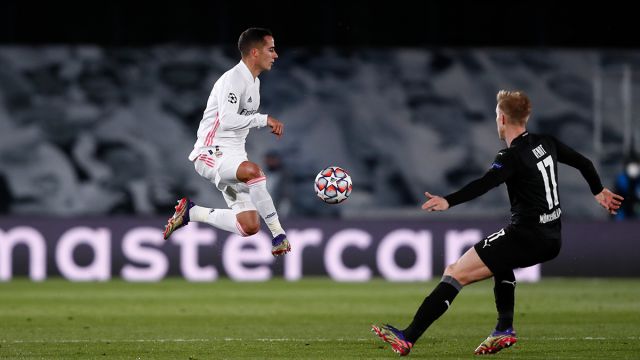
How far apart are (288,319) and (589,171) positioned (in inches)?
178

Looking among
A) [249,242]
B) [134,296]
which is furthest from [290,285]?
[134,296]

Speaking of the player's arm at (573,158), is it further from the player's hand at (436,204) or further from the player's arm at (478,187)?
the player's hand at (436,204)

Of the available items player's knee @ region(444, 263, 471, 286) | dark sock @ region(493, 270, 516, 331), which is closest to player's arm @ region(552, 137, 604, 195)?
dark sock @ region(493, 270, 516, 331)

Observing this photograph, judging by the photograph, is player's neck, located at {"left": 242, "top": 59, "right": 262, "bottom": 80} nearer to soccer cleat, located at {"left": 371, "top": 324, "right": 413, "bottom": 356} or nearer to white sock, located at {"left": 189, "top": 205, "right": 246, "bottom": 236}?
white sock, located at {"left": 189, "top": 205, "right": 246, "bottom": 236}

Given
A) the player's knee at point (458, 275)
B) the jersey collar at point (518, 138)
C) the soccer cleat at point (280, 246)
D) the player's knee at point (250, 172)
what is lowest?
the player's knee at point (458, 275)

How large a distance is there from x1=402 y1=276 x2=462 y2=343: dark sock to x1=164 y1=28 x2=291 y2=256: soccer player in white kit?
1899 millimetres

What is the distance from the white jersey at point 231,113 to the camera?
9.53m

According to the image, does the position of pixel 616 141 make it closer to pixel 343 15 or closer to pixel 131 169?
pixel 343 15

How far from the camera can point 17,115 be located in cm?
2347

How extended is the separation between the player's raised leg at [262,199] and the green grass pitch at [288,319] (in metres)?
0.78

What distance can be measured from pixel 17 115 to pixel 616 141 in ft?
39.0

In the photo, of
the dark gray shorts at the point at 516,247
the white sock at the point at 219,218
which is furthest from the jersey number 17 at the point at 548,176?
the white sock at the point at 219,218

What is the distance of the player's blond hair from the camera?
7.95m

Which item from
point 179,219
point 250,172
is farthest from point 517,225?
point 179,219
